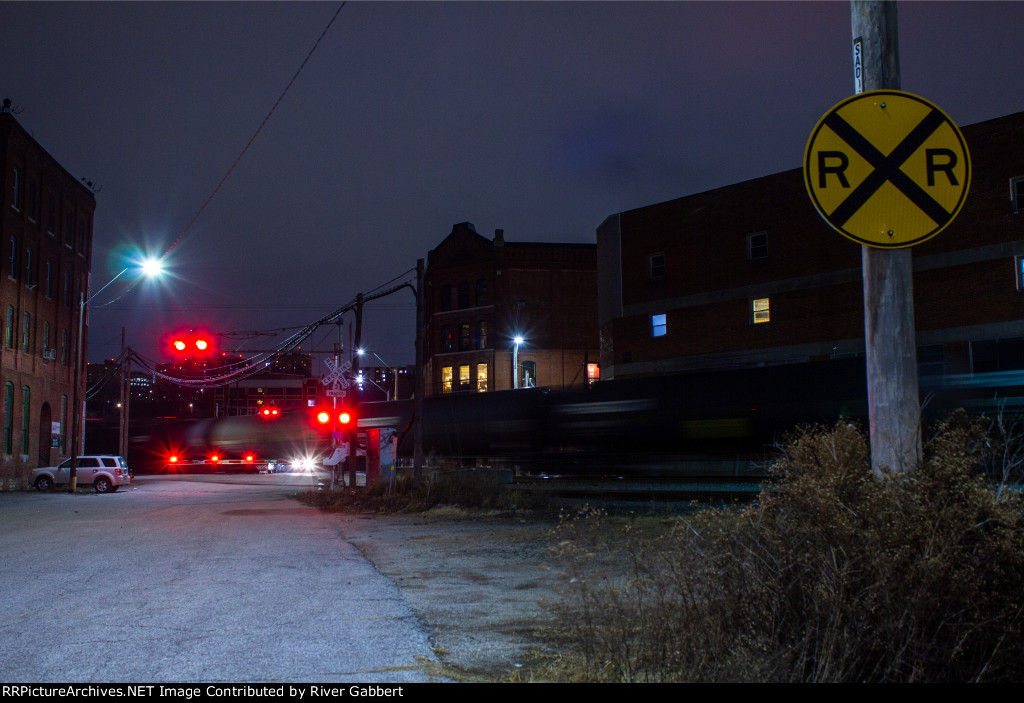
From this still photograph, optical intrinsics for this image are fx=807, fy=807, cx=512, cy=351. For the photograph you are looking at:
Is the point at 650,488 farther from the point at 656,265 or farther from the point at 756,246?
the point at 656,265

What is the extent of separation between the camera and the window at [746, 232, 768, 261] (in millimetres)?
34688

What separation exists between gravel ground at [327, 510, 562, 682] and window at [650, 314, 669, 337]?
2138cm

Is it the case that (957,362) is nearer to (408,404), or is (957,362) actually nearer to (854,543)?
(408,404)

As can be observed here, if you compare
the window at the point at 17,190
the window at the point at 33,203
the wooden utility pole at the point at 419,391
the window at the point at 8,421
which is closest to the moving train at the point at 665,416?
the wooden utility pole at the point at 419,391

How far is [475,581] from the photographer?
9.78 m

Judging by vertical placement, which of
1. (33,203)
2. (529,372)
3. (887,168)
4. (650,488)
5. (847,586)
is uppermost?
(33,203)

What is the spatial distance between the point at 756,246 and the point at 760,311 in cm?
290

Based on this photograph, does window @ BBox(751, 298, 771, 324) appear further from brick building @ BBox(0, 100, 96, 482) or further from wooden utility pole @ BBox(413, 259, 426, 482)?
brick building @ BBox(0, 100, 96, 482)

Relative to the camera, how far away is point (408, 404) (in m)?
37.2

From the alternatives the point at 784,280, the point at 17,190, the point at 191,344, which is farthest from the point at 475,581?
the point at 17,190

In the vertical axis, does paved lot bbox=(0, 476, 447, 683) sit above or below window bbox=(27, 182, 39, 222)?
below

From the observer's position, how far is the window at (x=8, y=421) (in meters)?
37.5

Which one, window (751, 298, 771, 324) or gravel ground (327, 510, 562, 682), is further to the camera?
window (751, 298, 771, 324)

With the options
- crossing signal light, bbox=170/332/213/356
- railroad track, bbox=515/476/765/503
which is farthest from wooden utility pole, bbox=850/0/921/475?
crossing signal light, bbox=170/332/213/356
